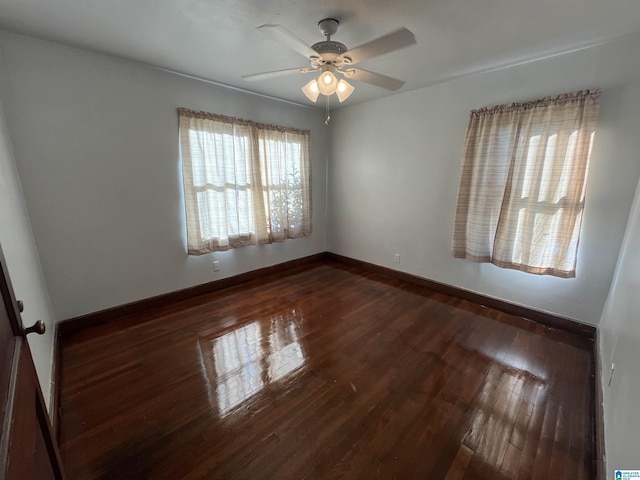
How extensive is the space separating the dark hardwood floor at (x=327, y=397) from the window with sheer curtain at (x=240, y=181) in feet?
3.29

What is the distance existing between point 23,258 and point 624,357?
350 centimetres

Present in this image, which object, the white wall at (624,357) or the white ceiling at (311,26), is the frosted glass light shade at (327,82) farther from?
the white wall at (624,357)

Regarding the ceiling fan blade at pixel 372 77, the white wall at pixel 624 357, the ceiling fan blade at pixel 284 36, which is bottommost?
the white wall at pixel 624 357

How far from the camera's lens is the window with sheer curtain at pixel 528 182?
225 cm

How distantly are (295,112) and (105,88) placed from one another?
2171 mm

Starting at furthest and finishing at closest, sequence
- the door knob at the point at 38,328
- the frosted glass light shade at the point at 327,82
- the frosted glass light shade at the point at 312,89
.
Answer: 1. the frosted glass light shade at the point at 312,89
2. the frosted glass light shade at the point at 327,82
3. the door knob at the point at 38,328

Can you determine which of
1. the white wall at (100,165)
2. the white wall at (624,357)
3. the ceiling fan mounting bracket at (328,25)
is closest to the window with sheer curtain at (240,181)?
the white wall at (100,165)

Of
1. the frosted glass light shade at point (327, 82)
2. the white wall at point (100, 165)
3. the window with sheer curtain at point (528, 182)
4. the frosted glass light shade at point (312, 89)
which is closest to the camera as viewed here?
the frosted glass light shade at point (327, 82)

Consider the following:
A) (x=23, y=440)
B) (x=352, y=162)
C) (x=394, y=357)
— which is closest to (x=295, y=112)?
(x=352, y=162)

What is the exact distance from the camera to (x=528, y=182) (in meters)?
2.49

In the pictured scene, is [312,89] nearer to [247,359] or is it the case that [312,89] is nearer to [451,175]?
[451,175]

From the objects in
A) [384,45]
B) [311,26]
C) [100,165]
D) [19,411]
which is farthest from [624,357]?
[100,165]

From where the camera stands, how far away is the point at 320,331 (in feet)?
8.18

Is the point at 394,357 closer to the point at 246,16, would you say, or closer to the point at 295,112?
the point at 246,16
